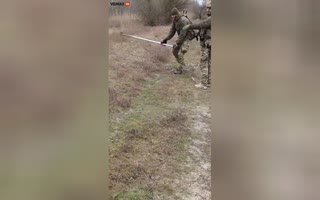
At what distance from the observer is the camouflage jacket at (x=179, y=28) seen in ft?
4.86

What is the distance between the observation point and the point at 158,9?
58.7 inches

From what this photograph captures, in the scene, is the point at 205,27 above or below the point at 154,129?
above

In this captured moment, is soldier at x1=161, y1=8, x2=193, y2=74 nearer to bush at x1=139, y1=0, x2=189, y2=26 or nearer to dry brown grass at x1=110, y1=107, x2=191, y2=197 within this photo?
bush at x1=139, y1=0, x2=189, y2=26

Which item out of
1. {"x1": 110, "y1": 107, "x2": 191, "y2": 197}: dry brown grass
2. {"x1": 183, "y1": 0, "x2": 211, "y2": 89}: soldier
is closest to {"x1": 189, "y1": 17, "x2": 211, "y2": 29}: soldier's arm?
{"x1": 183, "y1": 0, "x2": 211, "y2": 89}: soldier

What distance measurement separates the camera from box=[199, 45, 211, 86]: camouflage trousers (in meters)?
1.46

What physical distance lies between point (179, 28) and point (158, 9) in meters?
0.11

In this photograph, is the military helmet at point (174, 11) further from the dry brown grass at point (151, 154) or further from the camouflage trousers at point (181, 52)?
the dry brown grass at point (151, 154)
